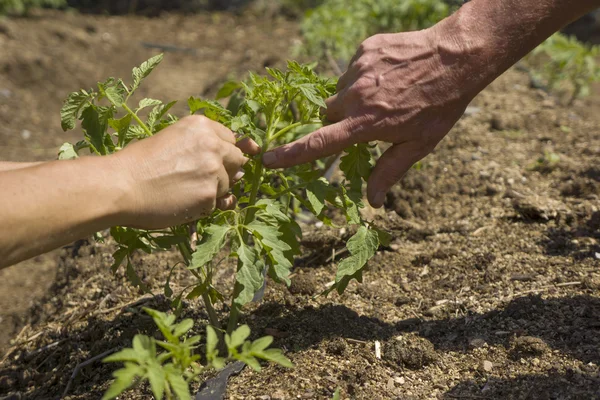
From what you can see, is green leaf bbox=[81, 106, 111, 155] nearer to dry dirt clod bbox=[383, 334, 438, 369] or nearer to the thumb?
the thumb

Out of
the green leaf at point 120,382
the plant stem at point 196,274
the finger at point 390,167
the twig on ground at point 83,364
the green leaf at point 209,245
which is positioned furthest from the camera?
the twig on ground at point 83,364

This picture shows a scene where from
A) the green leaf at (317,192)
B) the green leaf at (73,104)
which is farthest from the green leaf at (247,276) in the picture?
the green leaf at (73,104)

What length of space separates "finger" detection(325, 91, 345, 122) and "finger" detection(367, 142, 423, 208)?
9.1 inches

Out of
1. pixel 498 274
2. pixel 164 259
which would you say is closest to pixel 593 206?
pixel 498 274

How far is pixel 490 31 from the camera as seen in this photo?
2.32 meters

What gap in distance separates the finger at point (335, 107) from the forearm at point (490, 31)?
15.9 inches

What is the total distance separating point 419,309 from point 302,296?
0.47 m

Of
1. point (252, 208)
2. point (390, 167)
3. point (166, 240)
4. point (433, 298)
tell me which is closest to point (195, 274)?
point (166, 240)

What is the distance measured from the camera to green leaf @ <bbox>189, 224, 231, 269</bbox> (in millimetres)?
1879

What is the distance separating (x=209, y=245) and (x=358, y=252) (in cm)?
53

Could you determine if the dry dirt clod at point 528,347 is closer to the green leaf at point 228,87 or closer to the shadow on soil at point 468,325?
the shadow on soil at point 468,325

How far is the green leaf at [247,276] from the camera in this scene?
6.19 ft

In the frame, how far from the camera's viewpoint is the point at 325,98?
2287 mm

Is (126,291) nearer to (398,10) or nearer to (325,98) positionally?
(325,98)
